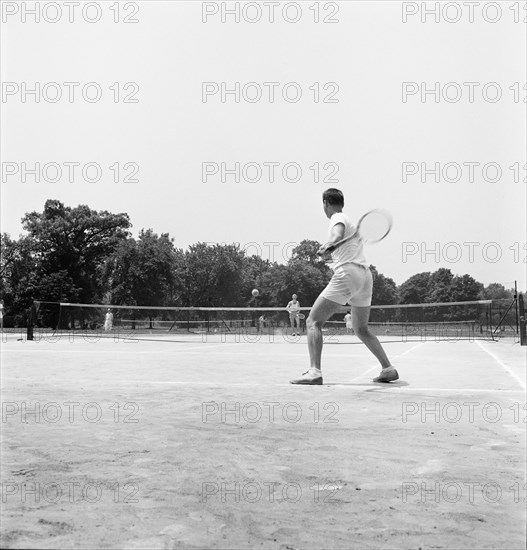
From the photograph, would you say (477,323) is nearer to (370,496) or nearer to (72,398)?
(72,398)

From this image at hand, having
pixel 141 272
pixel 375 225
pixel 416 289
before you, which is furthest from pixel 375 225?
pixel 416 289

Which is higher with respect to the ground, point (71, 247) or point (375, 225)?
point (71, 247)

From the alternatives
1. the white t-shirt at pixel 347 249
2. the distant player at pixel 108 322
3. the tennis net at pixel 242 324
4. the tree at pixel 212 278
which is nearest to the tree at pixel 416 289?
the tree at pixel 212 278

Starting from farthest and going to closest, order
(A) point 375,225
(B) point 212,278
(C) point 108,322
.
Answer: (B) point 212,278 < (C) point 108,322 < (A) point 375,225

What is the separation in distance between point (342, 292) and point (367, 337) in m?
0.58

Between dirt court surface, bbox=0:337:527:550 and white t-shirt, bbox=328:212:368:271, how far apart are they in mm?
1380

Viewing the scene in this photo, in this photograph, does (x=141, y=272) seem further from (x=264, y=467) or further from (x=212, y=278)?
(x=264, y=467)

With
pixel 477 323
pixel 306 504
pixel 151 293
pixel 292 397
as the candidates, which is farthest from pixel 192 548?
pixel 151 293

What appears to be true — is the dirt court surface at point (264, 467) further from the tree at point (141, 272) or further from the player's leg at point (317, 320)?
the tree at point (141, 272)

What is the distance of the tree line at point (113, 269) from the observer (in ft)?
200

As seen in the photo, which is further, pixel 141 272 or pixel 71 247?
pixel 71 247

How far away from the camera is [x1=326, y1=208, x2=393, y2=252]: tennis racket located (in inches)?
299

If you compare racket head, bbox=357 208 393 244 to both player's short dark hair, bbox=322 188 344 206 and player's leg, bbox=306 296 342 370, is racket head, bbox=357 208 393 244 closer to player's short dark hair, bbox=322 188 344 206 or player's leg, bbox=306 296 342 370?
player's short dark hair, bbox=322 188 344 206

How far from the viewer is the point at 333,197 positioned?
727 centimetres
